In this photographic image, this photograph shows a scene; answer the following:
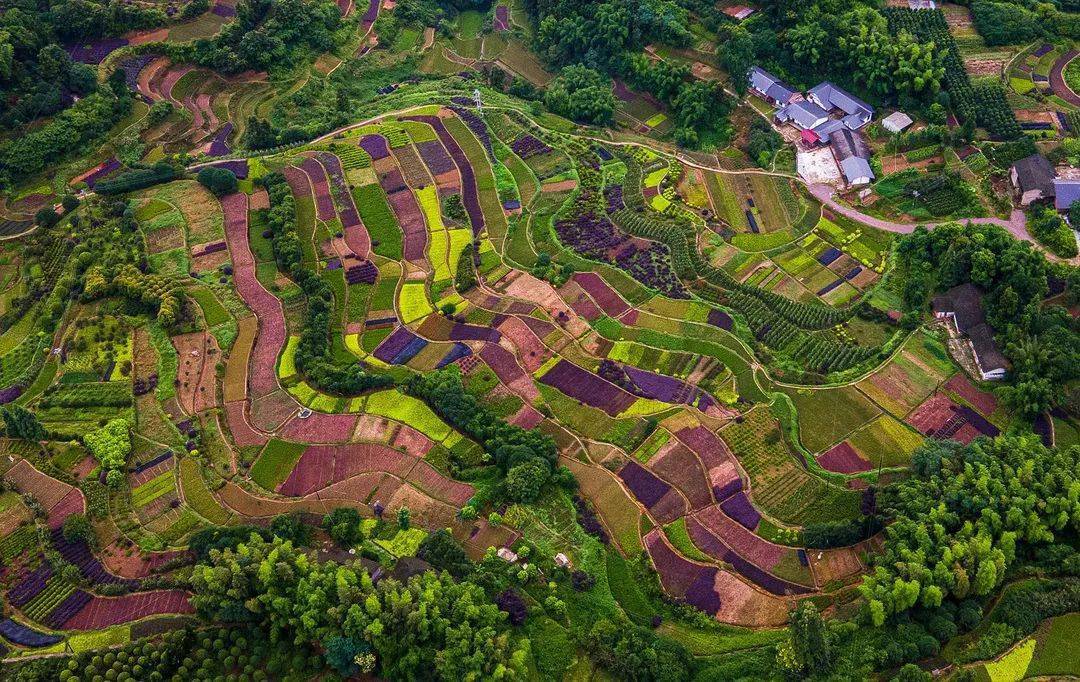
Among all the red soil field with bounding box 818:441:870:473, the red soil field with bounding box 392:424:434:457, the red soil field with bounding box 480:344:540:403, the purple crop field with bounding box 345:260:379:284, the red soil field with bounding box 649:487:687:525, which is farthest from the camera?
the purple crop field with bounding box 345:260:379:284

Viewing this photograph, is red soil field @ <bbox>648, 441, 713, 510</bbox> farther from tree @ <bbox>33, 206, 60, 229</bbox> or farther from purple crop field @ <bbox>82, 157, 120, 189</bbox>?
purple crop field @ <bbox>82, 157, 120, 189</bbox>

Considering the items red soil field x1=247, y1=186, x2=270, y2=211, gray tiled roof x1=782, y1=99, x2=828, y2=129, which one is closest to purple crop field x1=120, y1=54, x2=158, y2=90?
red soil field x1=247, y1=186, x2=270, y2=211

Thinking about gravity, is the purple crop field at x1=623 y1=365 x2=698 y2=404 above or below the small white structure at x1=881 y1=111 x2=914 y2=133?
below

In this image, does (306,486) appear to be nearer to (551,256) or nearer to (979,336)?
(551,256)

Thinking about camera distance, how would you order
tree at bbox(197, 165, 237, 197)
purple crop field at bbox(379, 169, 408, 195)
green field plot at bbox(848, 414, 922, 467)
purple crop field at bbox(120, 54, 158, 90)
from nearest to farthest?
green field plot at bbox(848, 414, 922, 467) → tree at bbox(197, 165, 237, 197) → purple crop field at bbox(379, 169, 408, 195) → purple crop field at bbox(120, 54, 158, 90)

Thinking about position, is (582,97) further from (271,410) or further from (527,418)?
(271,410)

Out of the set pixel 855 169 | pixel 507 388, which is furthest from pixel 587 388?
pixel 855 169
